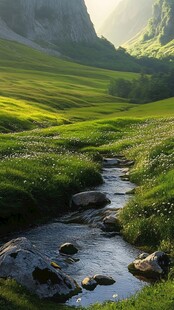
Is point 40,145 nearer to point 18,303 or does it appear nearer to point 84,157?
point 84,157

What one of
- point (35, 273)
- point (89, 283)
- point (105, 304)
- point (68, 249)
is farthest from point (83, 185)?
point (105, 304)

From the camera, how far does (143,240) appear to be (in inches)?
772

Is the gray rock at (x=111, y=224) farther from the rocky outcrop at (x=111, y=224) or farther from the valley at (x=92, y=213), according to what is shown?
the valley at (x=92, y=213)

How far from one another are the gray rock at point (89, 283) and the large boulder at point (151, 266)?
1.95 m

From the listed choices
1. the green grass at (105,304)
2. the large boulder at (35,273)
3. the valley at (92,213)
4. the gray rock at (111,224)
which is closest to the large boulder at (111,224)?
the gray rock at (111,224)

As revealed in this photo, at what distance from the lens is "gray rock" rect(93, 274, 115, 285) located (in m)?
15.6

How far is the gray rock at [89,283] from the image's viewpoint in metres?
15.2

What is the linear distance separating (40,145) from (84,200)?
49.5 feet

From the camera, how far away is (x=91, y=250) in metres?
18.8

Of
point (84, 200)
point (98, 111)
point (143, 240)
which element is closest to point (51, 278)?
point (143, 240)

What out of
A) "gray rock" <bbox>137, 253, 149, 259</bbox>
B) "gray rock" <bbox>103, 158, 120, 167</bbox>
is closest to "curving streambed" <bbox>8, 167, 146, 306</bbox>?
"gray rock" <bbox>137, 253, 149, 259</bbox>

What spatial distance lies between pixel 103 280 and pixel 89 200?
390 inches

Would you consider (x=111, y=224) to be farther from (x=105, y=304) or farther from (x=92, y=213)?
(x=105, y=304)

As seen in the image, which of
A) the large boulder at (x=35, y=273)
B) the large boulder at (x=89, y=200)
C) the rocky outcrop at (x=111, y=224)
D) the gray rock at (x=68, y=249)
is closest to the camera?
the large boulder at (x=35, y=273)
